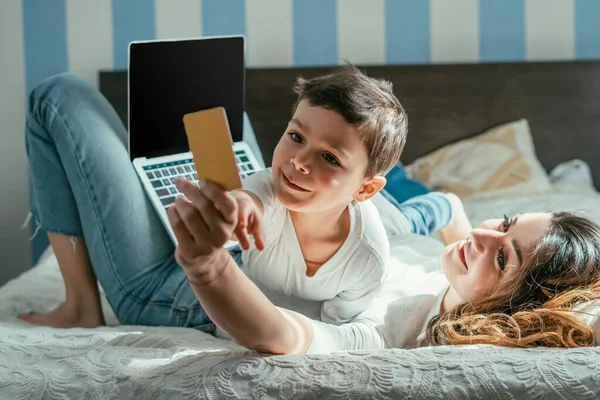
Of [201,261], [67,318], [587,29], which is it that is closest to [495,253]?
[201,261]

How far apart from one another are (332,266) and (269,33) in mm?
2110

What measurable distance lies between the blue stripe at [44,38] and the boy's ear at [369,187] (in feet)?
7.64

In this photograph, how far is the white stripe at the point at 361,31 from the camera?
129 inches

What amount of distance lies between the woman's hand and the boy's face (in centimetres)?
28

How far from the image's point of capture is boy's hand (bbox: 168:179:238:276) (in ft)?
3.11

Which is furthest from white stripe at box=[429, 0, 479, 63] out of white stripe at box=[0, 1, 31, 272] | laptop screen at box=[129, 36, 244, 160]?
white stripe at box=[0, 1, 31, 272]

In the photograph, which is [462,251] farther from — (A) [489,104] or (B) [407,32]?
(B) [407,32]

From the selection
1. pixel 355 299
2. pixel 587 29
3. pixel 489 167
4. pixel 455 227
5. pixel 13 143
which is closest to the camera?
pixel 355 299

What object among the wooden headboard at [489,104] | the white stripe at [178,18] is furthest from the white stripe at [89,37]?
the wooden headboard at [489,104]

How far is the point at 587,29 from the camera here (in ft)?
10.6

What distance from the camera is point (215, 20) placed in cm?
328

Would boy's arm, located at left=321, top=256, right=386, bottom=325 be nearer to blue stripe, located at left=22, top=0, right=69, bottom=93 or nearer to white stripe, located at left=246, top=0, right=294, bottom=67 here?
white stripe, located at left=246, top=0, right=294, bottom=67

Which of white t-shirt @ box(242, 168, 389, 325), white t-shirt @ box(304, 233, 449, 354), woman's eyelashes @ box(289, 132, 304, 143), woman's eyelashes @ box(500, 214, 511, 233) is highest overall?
woman's eyelashes @ box(289, 132, 304, 143)

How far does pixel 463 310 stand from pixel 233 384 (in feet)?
1.64
